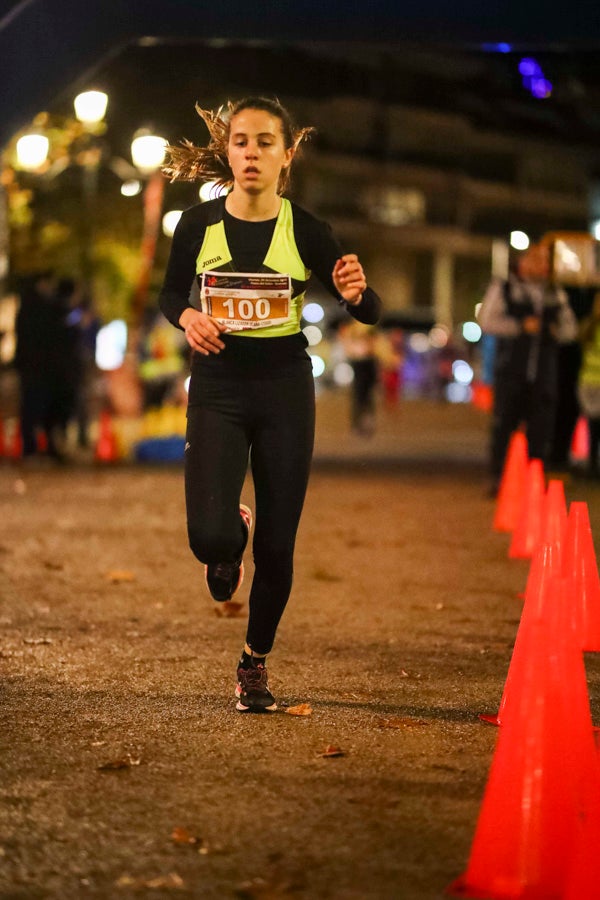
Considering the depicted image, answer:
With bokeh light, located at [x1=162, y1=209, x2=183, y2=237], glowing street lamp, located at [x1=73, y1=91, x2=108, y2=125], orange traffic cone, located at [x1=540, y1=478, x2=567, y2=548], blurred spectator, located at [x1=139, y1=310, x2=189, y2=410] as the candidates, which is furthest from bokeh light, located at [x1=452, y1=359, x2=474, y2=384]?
orange traffic cone, located at [x1=540, y1=478, x2=567, y2=548]

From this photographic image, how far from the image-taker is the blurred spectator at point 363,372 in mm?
23844

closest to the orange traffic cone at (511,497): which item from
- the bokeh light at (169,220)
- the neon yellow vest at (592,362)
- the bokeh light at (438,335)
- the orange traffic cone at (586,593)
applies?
the neon yellow vest at (592,362)

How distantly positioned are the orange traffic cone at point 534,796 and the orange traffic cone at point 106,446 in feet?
48.1

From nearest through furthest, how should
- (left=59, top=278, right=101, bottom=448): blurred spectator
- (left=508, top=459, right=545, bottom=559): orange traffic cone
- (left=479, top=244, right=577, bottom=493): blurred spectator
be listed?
(left=508, top=459, right=545, bottom=559): orange traffic cone
(left=479, top=244, right=577, bottom=493): blurred spectator
(left=59, top=278, right=101, bottom=448): blurred spectator

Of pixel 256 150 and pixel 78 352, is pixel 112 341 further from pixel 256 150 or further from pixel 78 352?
pixel 256 150

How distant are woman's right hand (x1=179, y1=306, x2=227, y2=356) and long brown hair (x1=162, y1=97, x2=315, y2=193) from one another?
710 mm

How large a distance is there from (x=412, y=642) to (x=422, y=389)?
4720 centimetres

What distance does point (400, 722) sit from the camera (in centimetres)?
524

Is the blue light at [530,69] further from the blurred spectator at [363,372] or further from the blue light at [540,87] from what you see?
the blurred spectator at [363,372]

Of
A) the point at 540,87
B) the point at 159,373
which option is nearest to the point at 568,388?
the point at 540,87

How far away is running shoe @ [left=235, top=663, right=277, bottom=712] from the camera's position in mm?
5359

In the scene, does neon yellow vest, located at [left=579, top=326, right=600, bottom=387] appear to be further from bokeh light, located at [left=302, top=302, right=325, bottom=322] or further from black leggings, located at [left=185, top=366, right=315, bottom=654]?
bokeh light, located at [left=302, top=302, right=325, bottom=322]

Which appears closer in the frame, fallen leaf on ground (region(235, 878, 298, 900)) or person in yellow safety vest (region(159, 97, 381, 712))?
fallen leaf on ground (region(235, 878, 298, 900))

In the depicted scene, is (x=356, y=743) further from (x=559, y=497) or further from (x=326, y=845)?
(x=559, y=497)
